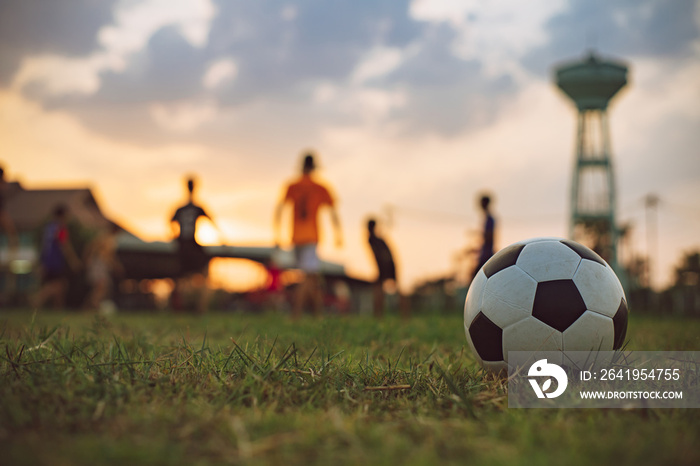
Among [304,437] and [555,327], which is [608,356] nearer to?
[555,327]

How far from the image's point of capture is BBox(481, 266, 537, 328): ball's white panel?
2.87 metres

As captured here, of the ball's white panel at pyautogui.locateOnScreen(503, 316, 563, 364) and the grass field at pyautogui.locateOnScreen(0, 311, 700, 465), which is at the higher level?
the ball's white panel at pyautogui.locateOnScreen(503, 316, 563, 364)

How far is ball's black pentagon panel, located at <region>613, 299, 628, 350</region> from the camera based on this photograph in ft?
9.68

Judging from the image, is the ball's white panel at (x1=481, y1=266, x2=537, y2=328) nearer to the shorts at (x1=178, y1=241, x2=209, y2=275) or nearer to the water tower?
the shorts at (x1=178, y1=241, x2=209, y2=275)

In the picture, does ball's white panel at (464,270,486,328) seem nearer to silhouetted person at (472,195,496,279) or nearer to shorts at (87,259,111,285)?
silhouetted person at (472,195,496,279)

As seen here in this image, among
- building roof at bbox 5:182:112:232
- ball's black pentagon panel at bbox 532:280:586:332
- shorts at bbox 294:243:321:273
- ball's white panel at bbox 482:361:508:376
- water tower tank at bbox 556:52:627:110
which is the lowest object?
ball's white panel at bbox 482:361:508:376

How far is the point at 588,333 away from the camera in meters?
2.81

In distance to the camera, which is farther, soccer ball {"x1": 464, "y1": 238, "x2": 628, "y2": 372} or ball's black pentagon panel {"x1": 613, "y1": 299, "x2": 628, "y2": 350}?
ball's black pentagon panel {"x1": 613, "y1": 299, "x2": 628, "y2": 350}

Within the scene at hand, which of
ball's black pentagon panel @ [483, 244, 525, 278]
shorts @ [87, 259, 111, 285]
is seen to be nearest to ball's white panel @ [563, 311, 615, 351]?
ball's black pentagon panel @ [483, 244, 525, 278]

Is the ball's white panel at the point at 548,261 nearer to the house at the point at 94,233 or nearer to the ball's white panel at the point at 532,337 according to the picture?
the ball's white panel at the point at 532,337

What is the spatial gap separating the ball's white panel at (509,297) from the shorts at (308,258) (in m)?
5.42

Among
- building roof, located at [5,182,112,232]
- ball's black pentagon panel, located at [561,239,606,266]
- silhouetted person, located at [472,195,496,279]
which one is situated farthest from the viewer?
building roof, located at [5,182,112,232]

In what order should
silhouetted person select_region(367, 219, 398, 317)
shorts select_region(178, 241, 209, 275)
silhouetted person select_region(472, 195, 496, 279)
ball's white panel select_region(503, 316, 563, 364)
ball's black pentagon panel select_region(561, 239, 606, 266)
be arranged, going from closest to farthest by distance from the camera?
ball's white panel select_region(503, 316, 563, 364) → ball's black pentagon panel select_region(561, 239, 606, 266) → silhouetted person select_region(472, 195, 496, 279) → shorts select_region(178, 241, 209, 275) → silhouetted person select_region(367, 219, 398, 317)

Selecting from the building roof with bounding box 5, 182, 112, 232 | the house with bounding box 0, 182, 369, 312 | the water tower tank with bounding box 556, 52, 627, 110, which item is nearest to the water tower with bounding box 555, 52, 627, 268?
the water tower tank with bounding box 556, 52, 627, 110
